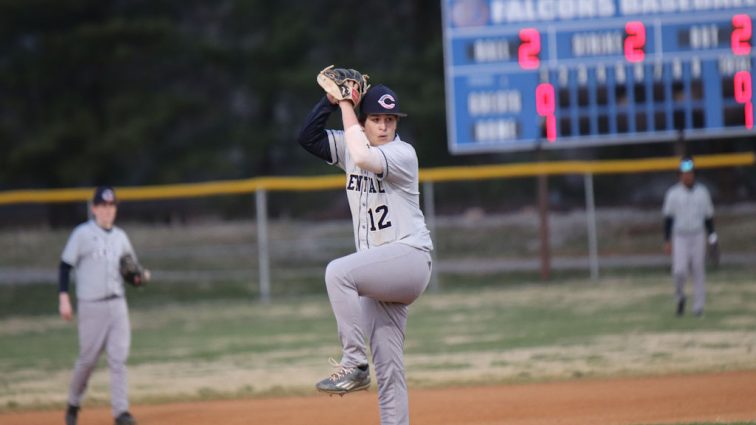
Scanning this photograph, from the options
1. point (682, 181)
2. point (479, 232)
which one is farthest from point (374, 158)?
point (479, 232)

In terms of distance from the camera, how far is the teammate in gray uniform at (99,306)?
28.8ft

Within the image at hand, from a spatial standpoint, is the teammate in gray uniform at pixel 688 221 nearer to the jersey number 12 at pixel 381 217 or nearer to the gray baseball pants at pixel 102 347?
the gray baseball pants at pixel 102 347

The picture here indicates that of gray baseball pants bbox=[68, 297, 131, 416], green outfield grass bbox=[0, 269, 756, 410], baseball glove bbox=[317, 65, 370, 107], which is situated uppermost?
baseball glove bbox=[317, 65, 370, 107]

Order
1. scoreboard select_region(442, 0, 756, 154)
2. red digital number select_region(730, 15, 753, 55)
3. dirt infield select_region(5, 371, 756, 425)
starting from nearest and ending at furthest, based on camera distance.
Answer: dirt infield select_region(5, 371, 756, 425)
red digital number select_region(730, 15, 753, 55)
scoreboard select_region(442, 0, 756, 154)

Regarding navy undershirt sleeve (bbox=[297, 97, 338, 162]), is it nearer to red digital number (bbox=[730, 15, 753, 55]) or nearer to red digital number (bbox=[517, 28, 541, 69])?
red digital number (bbox=[517, 28, 541, 69])

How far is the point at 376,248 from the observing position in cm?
616

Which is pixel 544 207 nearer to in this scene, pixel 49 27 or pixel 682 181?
pixel 682 181

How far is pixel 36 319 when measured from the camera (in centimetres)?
1959

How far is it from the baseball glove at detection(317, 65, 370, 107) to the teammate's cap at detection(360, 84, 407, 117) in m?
0.05

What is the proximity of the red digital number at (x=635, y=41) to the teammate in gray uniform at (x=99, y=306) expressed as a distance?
11.7 metres

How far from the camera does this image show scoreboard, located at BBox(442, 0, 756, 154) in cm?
1853

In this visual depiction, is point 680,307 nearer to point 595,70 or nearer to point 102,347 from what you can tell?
point 595,70

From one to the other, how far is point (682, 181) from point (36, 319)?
11.1 m

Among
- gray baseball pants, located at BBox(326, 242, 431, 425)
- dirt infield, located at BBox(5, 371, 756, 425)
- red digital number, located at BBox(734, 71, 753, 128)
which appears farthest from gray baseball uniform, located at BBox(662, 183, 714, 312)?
gray baseball pants, located at BBox(326, 242, 431, 425)
